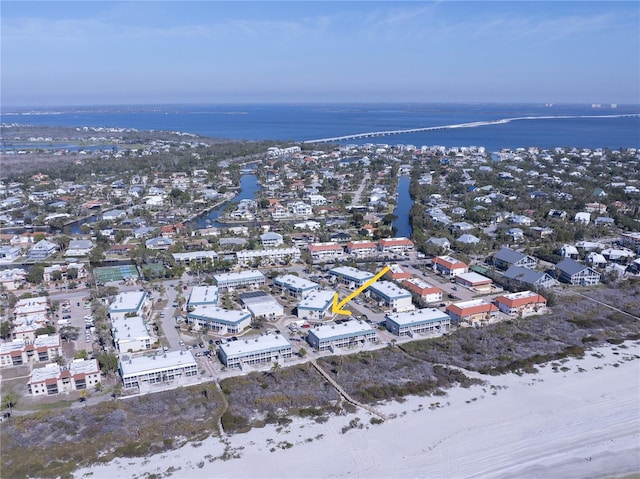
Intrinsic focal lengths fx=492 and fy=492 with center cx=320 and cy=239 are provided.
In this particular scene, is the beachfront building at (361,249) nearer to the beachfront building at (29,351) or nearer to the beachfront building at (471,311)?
the beachfront building at (471,311)

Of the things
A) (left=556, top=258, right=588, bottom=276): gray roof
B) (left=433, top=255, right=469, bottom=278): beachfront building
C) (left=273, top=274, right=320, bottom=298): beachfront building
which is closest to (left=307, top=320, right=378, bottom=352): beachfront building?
(left=273, top=274, right=320, bottom=298): beachfront building

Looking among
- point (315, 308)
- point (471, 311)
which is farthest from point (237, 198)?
point (471, 311)

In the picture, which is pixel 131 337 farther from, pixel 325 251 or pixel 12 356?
pixel 325 251

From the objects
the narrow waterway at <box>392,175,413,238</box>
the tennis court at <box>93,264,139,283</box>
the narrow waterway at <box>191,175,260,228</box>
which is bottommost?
the narrow waterway at <box>191,175,260,228</box>

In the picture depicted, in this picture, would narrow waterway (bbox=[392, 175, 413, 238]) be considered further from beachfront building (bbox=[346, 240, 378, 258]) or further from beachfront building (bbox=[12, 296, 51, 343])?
beachfront building (bbox=[12, 296, 51, 343])

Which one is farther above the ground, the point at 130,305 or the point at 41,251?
the point at 130,305

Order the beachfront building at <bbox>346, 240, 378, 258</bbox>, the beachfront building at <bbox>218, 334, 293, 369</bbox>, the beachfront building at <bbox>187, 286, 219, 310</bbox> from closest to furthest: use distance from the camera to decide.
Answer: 1. the beachfront building at <bbox>218, 334, 293, 369</bbox>
2. the beachfront building at <bbox>187, 286, 219, 310</bbox>
3. the beachfront building at <bbox>346, 240, 378, 258</bbox>

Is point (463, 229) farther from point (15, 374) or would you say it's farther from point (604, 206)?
point (15, 374)
